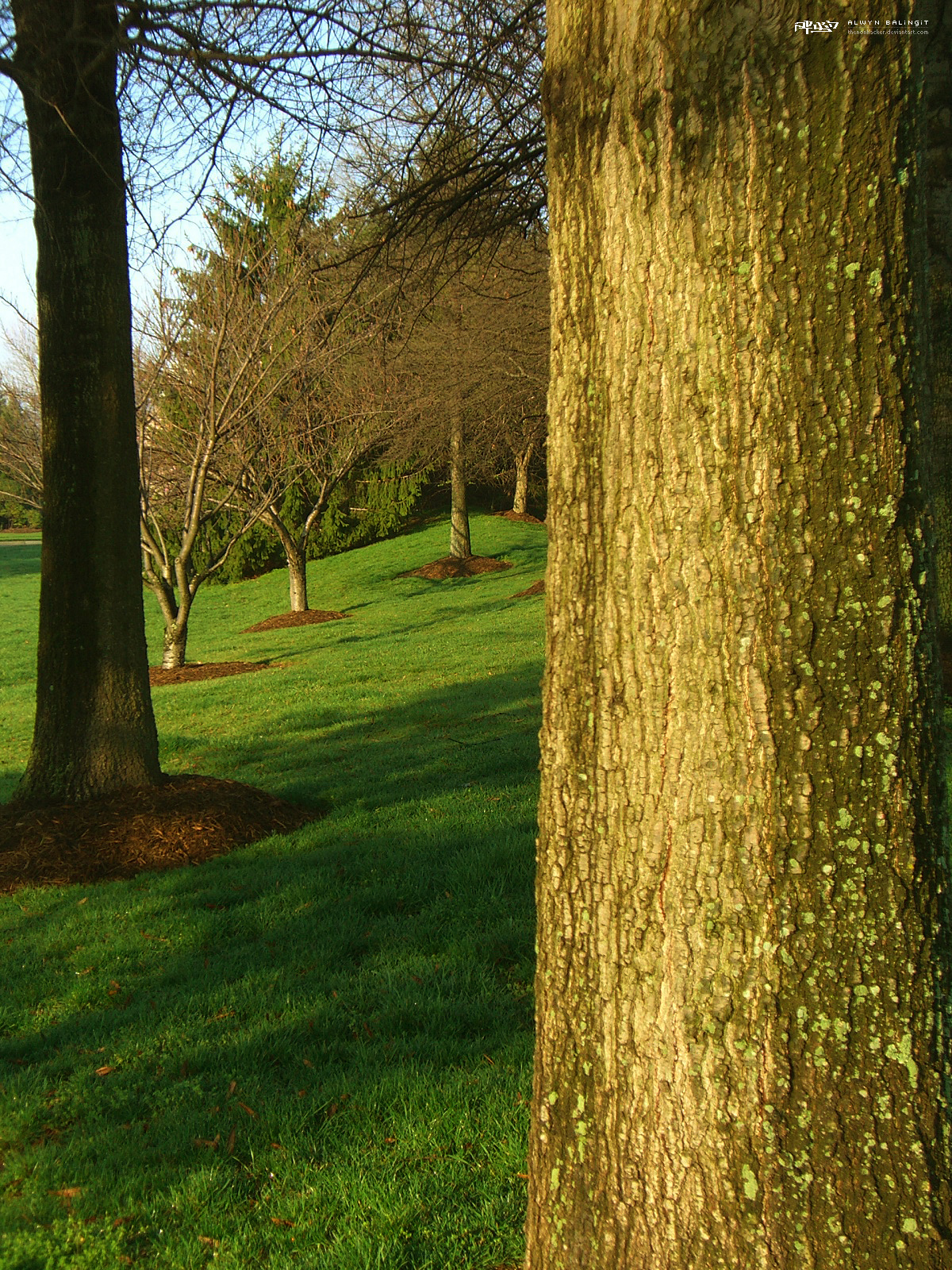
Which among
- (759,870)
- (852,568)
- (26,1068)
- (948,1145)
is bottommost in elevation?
(26,1068)

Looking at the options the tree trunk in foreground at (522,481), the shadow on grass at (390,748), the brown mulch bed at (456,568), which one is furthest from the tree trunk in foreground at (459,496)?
the shadow on grass at (390,748)

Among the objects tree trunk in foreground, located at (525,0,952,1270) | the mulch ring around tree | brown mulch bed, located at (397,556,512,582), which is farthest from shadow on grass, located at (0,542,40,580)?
tree trunk in foreground, located at (525,0,952,1270)

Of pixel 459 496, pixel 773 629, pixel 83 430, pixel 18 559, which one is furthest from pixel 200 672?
pixel 18 559

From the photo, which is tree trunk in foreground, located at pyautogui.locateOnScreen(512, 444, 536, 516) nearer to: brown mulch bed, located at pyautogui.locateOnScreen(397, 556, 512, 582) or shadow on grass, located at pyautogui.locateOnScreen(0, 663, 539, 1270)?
brown mulch bed, located at pyautogui.locateOnScreen(397, 556, 512, 582)

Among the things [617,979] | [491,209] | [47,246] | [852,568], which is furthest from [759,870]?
[47,246]

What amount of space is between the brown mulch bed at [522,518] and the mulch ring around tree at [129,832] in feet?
90.0

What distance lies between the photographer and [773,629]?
160 cm

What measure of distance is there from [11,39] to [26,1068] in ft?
18.4

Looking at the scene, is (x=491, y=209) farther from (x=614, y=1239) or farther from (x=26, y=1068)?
(x=614, y=1239)

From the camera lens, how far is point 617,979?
70.1 inches

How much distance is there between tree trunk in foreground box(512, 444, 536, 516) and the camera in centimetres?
3125

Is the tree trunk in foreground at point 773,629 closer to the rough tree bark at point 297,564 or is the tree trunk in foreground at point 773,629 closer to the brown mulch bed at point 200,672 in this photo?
the brown mulch bed at point 200,672

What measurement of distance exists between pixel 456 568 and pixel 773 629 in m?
24.4

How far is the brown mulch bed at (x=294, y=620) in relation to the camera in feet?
67.0
